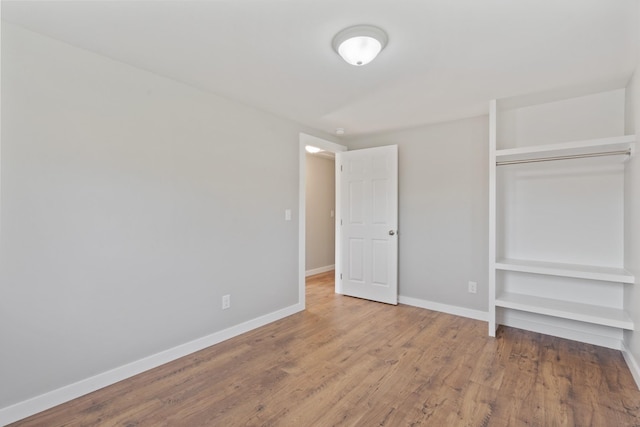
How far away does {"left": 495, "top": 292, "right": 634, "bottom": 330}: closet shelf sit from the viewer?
2.49 meters

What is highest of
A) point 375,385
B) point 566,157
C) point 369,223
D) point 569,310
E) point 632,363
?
point 566,157

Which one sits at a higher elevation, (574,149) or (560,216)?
(574,149)

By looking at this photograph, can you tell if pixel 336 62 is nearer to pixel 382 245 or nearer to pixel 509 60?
pixel 509 60

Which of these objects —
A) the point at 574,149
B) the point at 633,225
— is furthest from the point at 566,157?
the point at 633,225

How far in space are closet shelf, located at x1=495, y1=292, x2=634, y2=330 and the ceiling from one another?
192cm

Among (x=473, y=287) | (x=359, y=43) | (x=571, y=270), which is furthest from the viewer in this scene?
(x=473, y=287)

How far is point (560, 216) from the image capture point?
9.88 feet

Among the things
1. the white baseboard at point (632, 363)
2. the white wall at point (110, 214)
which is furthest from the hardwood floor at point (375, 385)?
the white wall at point (110, 214)

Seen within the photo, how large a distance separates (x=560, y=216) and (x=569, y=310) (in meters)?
0.89

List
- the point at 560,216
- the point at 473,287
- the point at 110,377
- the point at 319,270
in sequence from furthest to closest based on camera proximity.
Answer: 1. the point at 319,270
2. the point at 473,287
3. the point at 560,216
4. the point at 110,377

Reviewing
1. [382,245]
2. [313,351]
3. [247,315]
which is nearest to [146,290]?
[247,315]

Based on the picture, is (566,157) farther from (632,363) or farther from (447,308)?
(447,308)

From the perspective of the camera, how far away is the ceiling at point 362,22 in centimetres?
166

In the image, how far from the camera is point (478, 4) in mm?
1610
